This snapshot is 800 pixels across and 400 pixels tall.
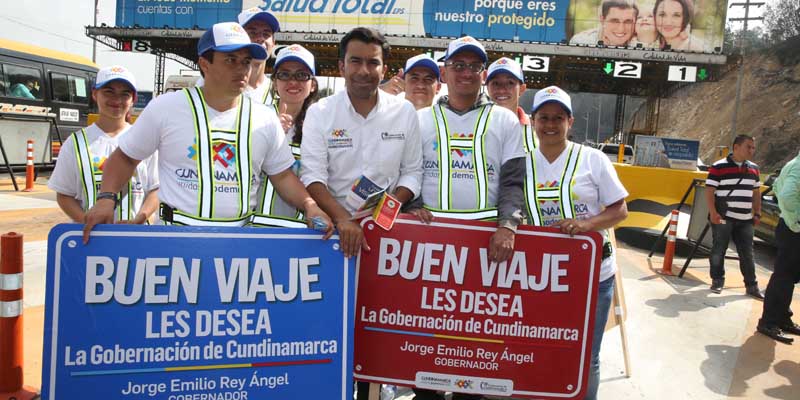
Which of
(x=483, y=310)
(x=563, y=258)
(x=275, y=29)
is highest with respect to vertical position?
(x=275, y=29)

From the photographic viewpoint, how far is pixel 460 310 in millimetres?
2617

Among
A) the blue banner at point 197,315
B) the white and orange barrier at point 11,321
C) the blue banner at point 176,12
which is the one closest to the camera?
the blue banner at point 197,315

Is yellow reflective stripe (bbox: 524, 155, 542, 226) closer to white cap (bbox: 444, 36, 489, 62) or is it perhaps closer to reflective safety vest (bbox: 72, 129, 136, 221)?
white cap (bbox: 444, 36, 489, 62)

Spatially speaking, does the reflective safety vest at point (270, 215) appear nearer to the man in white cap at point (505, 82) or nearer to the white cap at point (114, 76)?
the white cap at point (114, 76)

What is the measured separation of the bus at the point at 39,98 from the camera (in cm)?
1352

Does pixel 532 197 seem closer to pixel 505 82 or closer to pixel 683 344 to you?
pixel 505 82

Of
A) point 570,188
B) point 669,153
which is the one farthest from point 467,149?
point 669,153

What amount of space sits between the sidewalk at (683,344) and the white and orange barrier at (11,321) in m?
0.22

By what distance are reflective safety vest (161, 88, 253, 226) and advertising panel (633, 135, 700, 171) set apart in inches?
396

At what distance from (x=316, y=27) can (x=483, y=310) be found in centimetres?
2562

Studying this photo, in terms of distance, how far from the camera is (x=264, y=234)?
2.32 meters

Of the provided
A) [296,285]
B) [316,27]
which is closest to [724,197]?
[296,285]

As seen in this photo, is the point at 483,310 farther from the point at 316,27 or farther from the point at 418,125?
the point at 316,27

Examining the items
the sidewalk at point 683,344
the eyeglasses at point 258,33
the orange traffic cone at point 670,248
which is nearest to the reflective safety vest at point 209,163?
the eyeglasses at point 258,33
